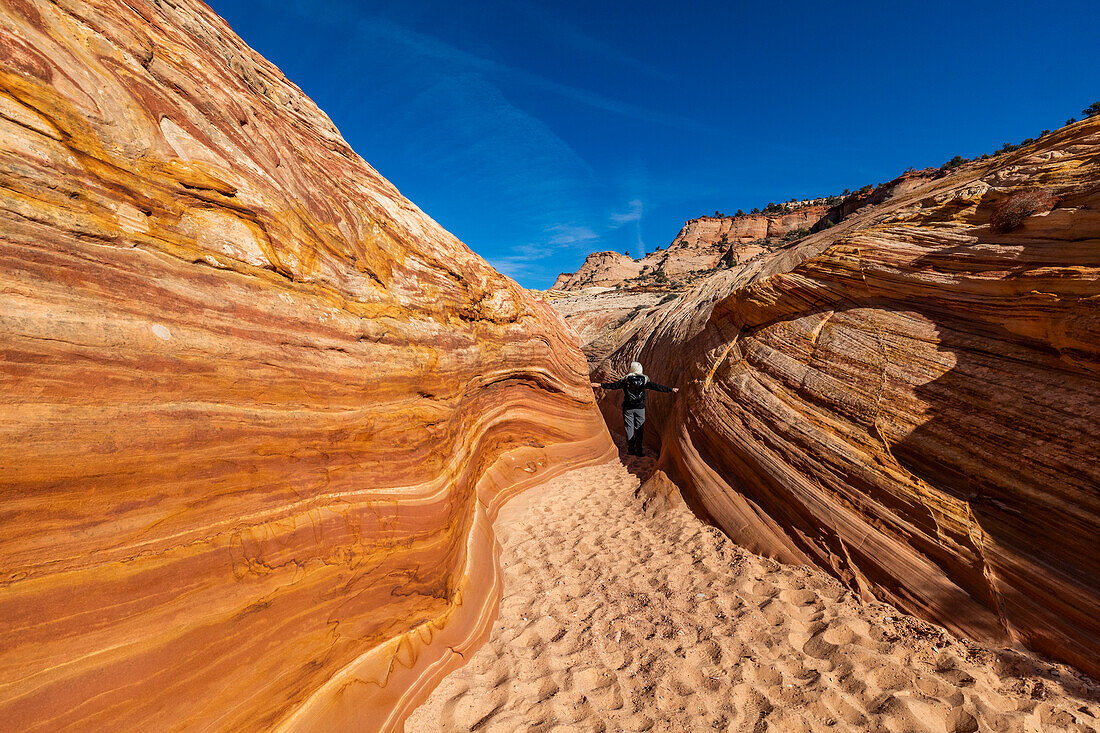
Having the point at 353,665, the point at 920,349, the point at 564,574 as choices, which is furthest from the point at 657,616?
the point at 920,349

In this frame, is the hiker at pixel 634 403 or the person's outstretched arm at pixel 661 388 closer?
the person's outstretched arm at pixel 661 388

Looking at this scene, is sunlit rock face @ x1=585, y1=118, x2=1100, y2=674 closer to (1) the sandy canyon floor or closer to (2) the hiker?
(1) the sandy canyon floor

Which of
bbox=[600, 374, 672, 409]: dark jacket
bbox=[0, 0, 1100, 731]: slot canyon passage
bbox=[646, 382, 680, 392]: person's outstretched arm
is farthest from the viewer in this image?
bbox=[600, 374, 672, 409]: dark jacket

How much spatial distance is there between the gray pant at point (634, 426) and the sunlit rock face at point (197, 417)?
4.78 metres

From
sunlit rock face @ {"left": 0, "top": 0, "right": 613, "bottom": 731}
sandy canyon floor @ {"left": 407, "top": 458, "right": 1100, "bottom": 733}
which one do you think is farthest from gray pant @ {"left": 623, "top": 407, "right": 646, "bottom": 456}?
sunlit rock face @ {"left": 0, "top": 0, "right": 613, "bottom": 731}

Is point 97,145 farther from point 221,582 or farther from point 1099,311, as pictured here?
point 1099,311

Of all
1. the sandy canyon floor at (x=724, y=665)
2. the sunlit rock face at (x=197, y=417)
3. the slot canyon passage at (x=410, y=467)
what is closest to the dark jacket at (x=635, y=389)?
the slot canyon passage at (x=410, y=467)

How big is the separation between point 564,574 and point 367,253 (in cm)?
377

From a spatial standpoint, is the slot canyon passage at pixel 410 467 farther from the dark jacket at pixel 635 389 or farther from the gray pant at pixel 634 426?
the gray pant at pixel 634 426

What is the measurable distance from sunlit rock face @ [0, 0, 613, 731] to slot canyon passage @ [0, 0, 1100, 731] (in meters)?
0.02

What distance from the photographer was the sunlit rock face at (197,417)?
6.25 ft

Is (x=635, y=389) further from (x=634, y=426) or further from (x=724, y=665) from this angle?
(x=724, y=665)

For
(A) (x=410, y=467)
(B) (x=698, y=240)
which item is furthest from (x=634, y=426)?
(B) (x=698, y=240)

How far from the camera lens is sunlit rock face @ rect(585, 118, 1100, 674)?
3.00 meters
